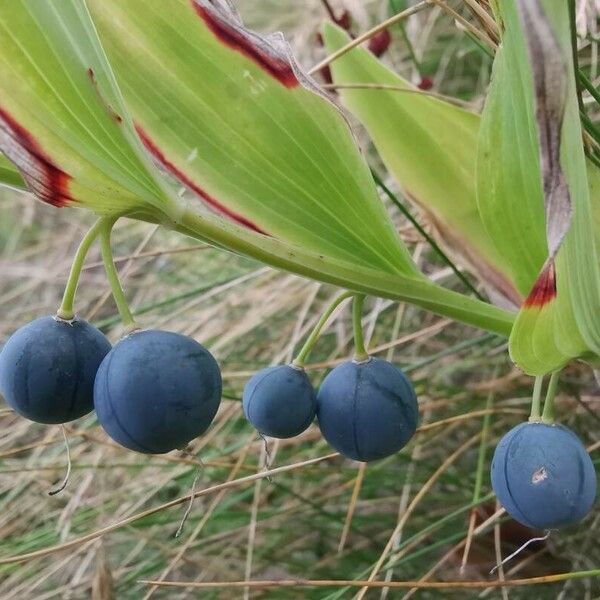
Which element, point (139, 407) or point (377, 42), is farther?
point (377, 42)

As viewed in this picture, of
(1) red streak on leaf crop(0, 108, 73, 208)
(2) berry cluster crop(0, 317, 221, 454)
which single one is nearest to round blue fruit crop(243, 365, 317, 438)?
(2) berry cluster crop(0, 317, 221, 454)

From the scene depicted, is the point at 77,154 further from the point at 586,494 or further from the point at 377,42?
the point at 377,42

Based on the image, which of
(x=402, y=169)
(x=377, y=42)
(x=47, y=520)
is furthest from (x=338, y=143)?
(x=47, y=520)

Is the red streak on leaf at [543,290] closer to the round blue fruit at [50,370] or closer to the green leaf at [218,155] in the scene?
the green leaf at [218,155]

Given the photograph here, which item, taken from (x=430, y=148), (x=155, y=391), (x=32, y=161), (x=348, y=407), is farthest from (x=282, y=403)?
(x=430, y=148)

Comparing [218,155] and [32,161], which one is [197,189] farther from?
[32,161]

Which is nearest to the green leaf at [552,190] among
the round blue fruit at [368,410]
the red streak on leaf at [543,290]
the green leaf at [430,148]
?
the red streak on leaf at [543,290]

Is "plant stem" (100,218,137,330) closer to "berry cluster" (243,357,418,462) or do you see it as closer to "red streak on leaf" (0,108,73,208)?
"red streak on leaf" (0,108,73,208)

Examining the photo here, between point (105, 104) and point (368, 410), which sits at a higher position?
point (105, 104)
